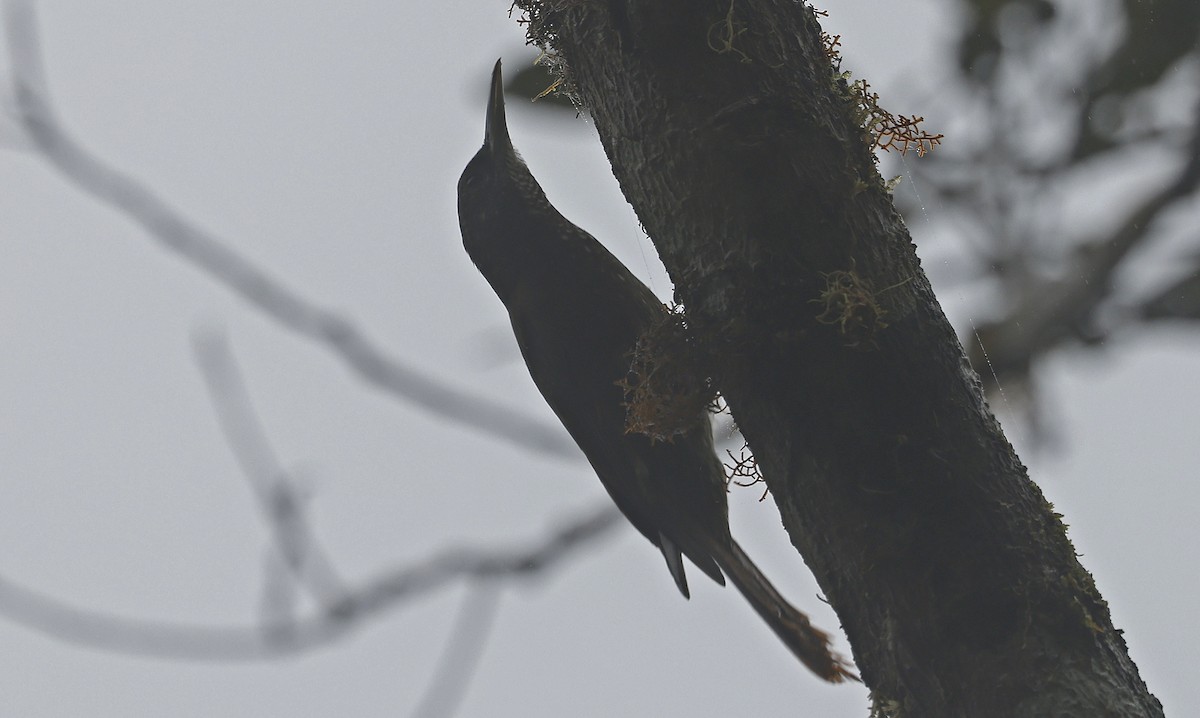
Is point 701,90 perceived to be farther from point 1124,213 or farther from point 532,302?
point 1124,213

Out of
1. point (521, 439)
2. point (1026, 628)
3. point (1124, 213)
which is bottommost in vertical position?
point (1026, 628)

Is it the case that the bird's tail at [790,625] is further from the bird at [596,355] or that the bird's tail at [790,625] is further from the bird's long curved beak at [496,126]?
the bird's long curved beak at [496,126]

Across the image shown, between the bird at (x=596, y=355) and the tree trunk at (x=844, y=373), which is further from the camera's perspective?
the bird at (x=596, y=355)

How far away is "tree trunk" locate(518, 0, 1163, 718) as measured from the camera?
140 cm

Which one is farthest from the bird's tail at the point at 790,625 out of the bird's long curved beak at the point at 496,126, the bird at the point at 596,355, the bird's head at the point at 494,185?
the bird's long curved beak at the point at 496,126

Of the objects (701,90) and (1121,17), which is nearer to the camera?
(701,90)

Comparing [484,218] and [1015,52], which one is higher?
[1015,52]

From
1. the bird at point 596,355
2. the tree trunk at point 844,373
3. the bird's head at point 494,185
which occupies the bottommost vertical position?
the tree trunk at point 844,373

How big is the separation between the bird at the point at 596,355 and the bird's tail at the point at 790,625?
0.01 m

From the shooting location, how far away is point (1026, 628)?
1.38 metres

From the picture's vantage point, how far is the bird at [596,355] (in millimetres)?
3193

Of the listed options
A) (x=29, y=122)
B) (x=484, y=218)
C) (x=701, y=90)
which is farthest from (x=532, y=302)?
(x=701, y=90)

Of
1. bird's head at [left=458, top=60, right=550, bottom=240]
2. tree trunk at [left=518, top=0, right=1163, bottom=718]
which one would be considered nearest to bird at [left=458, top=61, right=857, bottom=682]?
bird's head at [left=458, top=60, right=550, bottom=240]

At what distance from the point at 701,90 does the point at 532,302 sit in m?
1.68
